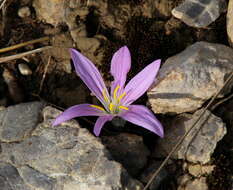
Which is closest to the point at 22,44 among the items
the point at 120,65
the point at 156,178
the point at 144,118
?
Result: the point at 120,65

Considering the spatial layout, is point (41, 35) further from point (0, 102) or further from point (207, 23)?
point (207, 23)

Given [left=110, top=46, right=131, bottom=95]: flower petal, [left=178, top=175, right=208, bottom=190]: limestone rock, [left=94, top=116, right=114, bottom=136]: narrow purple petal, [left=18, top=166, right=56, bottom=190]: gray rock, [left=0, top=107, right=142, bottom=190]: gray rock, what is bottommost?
[left=178, top=175, right=208, bottom=190]: limestone rock

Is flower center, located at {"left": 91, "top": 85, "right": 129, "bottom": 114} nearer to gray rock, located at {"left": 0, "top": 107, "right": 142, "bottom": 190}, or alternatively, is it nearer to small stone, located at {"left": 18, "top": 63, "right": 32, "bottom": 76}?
gray rock, located at {"left": 0, "top": 107, "right": 142, "bottom": 190}

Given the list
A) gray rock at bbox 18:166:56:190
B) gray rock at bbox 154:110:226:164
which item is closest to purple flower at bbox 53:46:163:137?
gray rock at bbox 154:110:226:164

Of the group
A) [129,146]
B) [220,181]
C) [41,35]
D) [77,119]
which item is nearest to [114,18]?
[41,35]

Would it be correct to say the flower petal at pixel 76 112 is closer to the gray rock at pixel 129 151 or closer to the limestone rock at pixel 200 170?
the gray rock at pixel 129 151

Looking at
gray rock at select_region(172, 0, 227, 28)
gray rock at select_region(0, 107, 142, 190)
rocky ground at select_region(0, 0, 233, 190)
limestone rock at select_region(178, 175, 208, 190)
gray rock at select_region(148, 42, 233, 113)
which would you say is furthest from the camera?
gray rock at select_region(172, 0, 227, 28)

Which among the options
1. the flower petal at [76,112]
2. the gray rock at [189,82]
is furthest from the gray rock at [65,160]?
the gray rock at [189,82]
